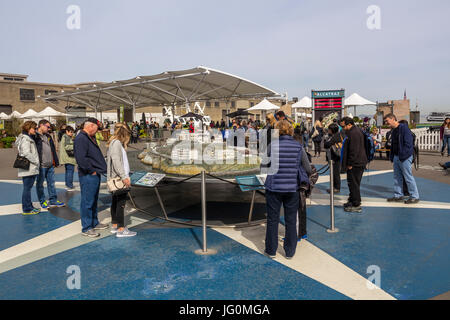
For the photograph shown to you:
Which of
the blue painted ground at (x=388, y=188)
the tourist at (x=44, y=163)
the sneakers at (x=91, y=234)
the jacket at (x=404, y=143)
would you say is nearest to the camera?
the sneakers at (x=91, y=234)

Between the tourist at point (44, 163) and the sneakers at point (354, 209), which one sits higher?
the tourist at point (44, 163)

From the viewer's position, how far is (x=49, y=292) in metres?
3.40

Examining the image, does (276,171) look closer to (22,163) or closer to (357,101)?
(22,163)

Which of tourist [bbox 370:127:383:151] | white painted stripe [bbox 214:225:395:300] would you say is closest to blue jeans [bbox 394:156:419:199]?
white painted stripe [bbox 214:225:395:300]

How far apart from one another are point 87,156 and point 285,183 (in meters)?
3.32

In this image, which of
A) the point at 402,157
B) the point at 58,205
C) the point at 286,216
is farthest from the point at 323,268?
the point at 58,205

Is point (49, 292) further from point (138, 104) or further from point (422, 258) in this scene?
point (138, 104)

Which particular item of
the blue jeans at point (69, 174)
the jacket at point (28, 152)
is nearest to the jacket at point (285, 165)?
the jacket at point (28, 152)

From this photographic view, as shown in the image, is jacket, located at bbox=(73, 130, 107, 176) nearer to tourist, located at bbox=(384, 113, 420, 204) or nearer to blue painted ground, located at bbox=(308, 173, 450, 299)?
blue painted ground, located at bbox=(308, 173, 450, 299)

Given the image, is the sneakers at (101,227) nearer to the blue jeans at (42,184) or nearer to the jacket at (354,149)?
the blue jeans at (42,184)

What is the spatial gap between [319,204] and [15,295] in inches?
228

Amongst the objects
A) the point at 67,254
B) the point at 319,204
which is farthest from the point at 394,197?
the point at 67,254

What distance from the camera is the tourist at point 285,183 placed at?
4.04 meters
